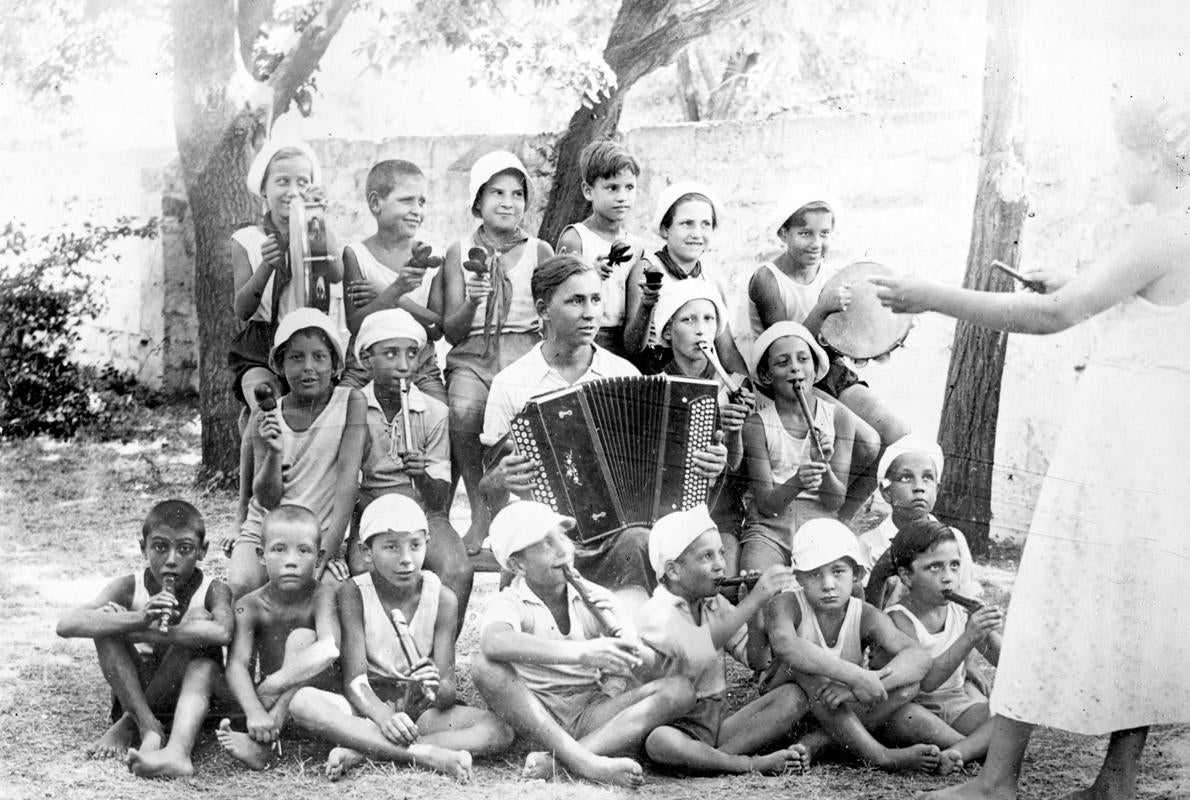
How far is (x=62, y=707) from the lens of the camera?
17.1 ft

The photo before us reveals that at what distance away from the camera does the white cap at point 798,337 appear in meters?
5.22

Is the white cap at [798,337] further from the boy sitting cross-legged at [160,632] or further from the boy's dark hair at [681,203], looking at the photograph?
the boy sitting cross-legged at [160,632]

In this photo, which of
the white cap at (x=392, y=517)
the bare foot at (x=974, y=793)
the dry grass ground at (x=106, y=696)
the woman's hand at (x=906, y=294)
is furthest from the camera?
the white cap at (x=392, y=517)

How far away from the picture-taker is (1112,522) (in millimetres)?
4605

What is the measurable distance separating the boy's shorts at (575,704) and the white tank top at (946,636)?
1.01 m

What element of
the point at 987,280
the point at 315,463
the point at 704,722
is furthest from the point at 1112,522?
the point at 315,463

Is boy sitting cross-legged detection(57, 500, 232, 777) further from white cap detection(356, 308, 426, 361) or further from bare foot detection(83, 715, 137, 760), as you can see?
white cap detection(356, 308, 426, 361)

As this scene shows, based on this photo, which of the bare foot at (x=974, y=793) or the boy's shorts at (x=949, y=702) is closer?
the bare foot at (x=974, y=793)

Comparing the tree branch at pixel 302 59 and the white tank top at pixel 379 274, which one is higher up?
the tree branch at pixel 302 59

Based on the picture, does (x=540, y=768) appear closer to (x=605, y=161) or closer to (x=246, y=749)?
(x=246, y=749)

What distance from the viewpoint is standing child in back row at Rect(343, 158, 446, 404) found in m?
5.23

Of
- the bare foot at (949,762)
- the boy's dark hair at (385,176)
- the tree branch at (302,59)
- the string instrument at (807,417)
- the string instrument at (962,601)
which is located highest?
the tree branch at (302,59)

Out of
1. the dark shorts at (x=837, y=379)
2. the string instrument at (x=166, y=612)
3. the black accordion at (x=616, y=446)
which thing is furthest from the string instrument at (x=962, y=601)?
the string instrument at (x=166, y=612)

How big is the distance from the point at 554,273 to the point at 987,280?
143cm
